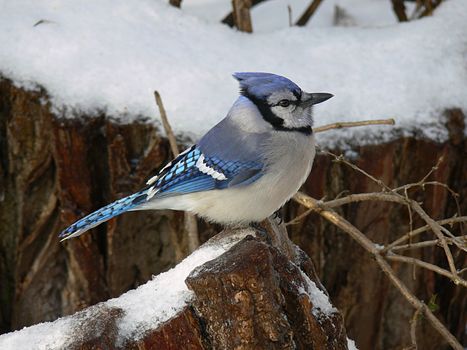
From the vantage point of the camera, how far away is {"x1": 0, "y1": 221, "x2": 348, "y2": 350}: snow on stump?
7.33 ft

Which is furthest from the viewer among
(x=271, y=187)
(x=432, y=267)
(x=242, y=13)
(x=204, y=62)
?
(x=242, y=13)

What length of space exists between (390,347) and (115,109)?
1650mm

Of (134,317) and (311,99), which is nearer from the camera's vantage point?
(134,317)

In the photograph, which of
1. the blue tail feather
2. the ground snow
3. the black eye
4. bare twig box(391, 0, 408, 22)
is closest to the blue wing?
the blue tail feather

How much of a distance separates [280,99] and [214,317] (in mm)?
846

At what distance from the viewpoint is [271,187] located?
2.79 m

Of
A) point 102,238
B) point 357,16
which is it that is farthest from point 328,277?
Result: point 357,16

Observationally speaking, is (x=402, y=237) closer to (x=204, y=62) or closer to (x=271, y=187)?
(x=271, y=187)

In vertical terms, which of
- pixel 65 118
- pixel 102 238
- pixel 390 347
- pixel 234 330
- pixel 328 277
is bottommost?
pixel 390 347

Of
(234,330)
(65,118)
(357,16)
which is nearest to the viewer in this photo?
(234,330)

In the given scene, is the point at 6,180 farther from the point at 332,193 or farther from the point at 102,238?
the point at 332,193

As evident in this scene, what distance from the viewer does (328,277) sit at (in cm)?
376

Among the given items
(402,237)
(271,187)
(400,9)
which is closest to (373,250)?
(402,237)

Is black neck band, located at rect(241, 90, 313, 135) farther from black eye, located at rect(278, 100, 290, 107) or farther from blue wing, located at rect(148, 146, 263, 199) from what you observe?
blue wing, located at rect(148, 146, 263, 199)
